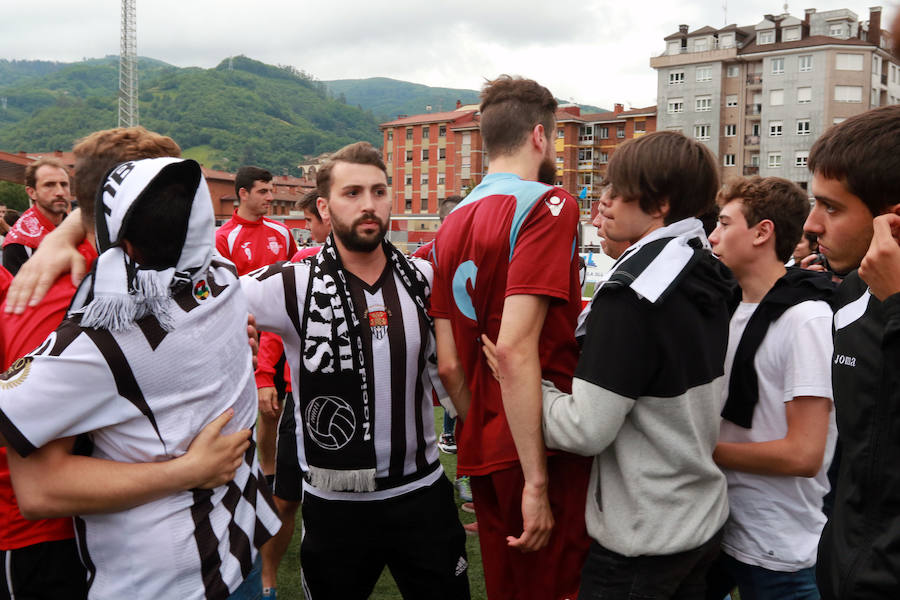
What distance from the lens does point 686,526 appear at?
7.11ft

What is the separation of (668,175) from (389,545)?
1.97m

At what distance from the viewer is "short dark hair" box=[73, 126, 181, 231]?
6.97 feet

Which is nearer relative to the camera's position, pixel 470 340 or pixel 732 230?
pixel 470 340

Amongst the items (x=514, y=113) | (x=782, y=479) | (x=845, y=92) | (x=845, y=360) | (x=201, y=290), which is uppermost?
(x=845, y=92)

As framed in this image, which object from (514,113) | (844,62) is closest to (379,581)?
(514,113)

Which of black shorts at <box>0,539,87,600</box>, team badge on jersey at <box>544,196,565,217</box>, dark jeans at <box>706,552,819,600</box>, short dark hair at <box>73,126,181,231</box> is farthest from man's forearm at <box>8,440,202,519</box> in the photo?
dark jeans at <box>706,552,819,600</box>

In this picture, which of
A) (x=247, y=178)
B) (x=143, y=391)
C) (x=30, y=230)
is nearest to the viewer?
(x=143, y=391)

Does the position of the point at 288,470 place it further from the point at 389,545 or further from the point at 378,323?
the point at 378,323

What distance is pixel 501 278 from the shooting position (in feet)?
8.27

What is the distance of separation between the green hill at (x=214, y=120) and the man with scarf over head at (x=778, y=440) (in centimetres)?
14211

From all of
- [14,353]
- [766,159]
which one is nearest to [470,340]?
[14,353]

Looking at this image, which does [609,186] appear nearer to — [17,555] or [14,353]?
[14,353]

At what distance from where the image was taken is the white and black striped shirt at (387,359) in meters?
3.04

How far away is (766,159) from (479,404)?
65531 millimetres
